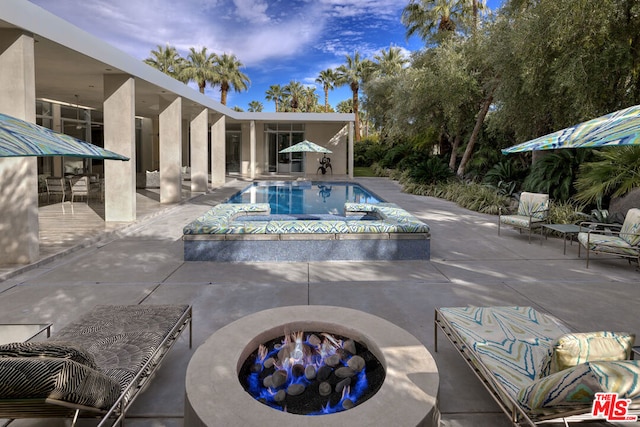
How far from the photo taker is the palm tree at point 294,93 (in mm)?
62750

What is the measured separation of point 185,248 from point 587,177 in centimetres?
902

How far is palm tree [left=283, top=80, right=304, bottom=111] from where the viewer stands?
62750 millimetres

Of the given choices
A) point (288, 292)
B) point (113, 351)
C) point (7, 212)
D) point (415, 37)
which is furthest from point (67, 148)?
point (415, 37)

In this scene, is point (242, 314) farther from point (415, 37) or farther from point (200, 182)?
point (415, 37)

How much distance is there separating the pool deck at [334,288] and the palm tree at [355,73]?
36905mm

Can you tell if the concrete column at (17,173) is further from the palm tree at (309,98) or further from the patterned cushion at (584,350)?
the palm tree at (309,98)

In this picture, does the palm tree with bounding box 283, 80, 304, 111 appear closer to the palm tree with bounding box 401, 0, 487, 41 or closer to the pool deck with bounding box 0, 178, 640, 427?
the palm tree with bounding box 401, 0, 487, 41

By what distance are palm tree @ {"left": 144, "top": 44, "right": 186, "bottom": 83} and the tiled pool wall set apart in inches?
1335

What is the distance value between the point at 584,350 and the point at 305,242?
5.00m

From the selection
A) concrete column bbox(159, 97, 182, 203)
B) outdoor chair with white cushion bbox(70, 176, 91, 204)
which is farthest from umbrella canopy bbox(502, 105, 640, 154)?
outdoor chair with white cushion bbox(70, 176, 91, 204)

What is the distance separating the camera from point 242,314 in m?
4.59

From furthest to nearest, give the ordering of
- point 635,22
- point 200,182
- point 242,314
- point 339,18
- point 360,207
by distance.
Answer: point 339,18
point 200,182
point 360,207
point 635,22
point 242,314

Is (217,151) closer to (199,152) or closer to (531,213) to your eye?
(199,152)

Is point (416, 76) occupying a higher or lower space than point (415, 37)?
lower
